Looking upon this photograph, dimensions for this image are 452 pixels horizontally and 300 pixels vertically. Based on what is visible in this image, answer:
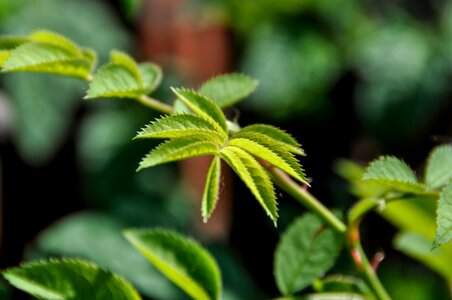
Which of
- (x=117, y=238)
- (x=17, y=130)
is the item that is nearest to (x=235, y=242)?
(x=17, y=130)

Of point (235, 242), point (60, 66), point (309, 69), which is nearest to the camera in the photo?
point (60, 66)

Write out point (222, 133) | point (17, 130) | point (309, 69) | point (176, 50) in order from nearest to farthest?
point (222, 133), point (17, 130), point (309, 69), point (176, 50)

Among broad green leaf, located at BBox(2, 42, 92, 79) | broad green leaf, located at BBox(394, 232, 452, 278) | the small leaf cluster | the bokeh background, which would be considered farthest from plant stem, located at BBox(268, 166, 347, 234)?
the bokeh background

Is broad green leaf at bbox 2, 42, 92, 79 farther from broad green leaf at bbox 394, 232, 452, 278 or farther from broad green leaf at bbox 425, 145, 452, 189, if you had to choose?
broad green leaf at bbox 394, 232, 452, 278

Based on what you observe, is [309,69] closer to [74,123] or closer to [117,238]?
[74,123]

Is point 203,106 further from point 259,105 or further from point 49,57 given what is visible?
point 259,105

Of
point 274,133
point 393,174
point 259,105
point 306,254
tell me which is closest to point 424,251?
point 306,254

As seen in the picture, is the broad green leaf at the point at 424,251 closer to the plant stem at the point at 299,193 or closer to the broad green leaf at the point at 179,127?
the plant stem at the point at 299,193
